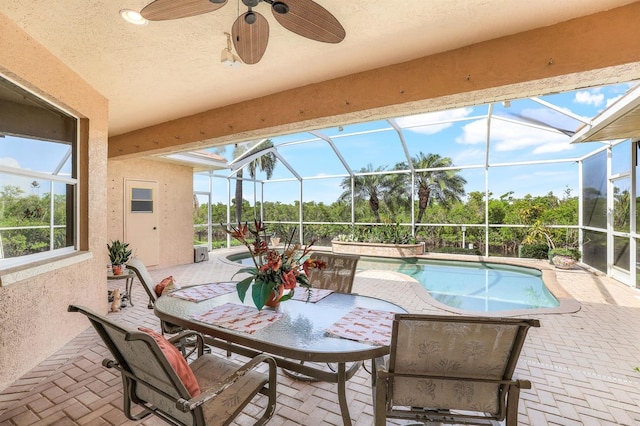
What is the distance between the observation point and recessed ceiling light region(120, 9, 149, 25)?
6.75 ft

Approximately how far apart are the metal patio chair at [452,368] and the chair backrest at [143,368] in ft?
2.98

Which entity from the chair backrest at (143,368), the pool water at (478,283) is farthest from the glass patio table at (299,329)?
the pool water at (478,283)

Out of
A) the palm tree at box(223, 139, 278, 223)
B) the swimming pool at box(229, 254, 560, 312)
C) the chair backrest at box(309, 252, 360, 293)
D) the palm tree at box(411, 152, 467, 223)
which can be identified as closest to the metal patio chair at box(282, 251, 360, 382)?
the chair backrest at box(309, 252, 360, 293)

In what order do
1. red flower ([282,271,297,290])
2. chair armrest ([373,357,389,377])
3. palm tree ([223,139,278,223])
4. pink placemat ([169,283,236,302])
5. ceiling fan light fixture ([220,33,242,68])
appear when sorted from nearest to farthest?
chair armrest ([373,357,389,377])
red flower ([282,271,297,290])
ceiling fan light fixture ([220,33,242,68])
pink placemat ([169,283,236,302])
palm tree ([223,139,278,223])

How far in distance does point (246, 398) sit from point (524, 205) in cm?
1020

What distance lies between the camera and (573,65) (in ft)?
7.38

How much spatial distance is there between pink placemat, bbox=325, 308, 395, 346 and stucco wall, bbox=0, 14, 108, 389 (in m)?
2.44

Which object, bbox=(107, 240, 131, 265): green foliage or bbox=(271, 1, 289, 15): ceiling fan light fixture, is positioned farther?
bbox=(107, 240, 131, 265): green foliage

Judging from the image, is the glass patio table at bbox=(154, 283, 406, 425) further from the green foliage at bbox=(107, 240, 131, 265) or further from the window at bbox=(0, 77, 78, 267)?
the green foliage at bbox=(107, 240, 131, 265)

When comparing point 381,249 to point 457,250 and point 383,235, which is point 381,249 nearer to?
point 383,235

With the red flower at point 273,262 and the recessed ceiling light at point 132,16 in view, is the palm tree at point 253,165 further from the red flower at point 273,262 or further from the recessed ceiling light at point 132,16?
the red flower at point 273,262

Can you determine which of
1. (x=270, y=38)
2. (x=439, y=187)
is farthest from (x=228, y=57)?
(x=439, y=187)

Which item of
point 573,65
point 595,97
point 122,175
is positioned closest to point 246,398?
point 573,65

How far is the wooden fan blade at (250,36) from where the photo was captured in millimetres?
1743
